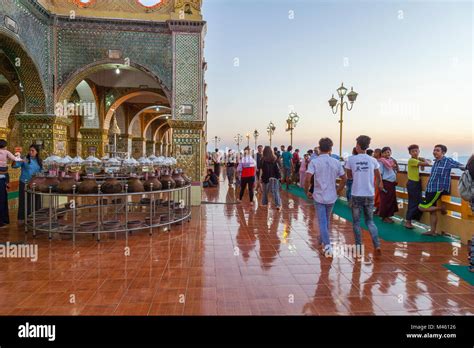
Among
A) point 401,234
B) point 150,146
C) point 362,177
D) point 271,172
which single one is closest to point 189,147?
point 271,172

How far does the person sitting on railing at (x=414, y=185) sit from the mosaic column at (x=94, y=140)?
39.1 ft

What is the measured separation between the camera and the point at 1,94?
14.8 m

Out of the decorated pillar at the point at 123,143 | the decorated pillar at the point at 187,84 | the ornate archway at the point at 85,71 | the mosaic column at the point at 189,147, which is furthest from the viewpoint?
the decorated pillar at the point at 123,143

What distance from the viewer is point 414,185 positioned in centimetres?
684

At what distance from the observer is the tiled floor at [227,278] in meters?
3.31

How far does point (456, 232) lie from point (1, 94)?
1704cm

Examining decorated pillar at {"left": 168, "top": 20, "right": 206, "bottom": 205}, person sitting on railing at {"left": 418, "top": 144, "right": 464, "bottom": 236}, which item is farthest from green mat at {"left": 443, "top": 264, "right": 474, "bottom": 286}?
decorated pillar at {"left": 168, "top": 20, "right": 206, "bottom": 205}

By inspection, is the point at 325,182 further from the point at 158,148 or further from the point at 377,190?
the point at 158,148

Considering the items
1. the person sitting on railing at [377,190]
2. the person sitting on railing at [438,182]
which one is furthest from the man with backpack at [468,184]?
the person sitting on railing at [377,190]

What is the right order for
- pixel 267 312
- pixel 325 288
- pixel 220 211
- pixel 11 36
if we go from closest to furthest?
pixel 267 312, pixel 325 288, pixel 11 36, pixel 220 211

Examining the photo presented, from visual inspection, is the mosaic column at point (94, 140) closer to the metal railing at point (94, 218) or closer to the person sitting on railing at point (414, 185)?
the metal railing at point (94, 218)

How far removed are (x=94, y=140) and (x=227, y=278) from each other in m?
12.3
